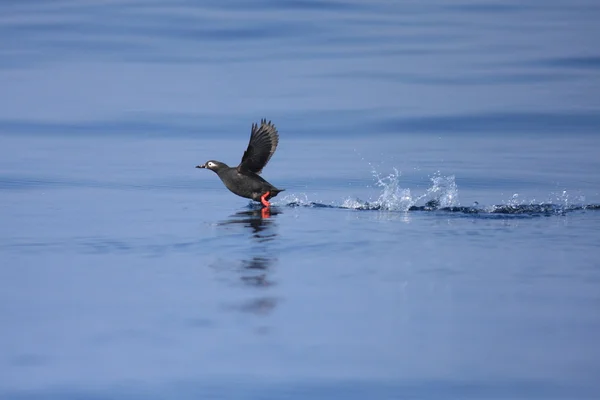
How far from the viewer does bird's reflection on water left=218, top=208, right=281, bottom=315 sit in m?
7.35

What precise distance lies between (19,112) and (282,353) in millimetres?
13130

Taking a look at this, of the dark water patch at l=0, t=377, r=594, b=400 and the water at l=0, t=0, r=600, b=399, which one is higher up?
the water at l=0, t=0, r=600, b=399

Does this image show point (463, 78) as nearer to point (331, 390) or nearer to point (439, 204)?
point (439, 204)

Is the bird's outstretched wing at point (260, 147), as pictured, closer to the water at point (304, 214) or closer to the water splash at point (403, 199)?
→ the water at point (304, 214)

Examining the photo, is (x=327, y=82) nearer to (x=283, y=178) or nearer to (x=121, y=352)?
(x=283, y=178)

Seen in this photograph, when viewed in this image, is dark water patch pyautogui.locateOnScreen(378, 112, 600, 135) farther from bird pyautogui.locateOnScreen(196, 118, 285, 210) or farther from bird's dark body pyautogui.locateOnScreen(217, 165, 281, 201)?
bird's dark body pyautogui.locateOnScreen(217, 165, 281, 201)

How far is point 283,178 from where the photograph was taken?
1380 centimetres

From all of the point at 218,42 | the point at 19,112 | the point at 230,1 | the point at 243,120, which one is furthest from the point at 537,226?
the point at 230,1

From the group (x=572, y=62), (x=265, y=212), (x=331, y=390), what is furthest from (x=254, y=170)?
(x=572, y=62)

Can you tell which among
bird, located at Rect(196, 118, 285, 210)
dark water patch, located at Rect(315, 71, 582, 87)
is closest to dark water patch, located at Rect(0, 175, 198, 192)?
bird, located at Rect(196, 118, 285, 210)

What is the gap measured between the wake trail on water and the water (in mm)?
39

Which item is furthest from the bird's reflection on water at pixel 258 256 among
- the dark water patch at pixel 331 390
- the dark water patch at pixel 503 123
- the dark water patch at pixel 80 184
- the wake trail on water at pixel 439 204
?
the dark water patch at pixel 503 123

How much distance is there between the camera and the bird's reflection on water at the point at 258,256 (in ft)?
24.1

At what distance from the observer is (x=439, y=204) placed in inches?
443
